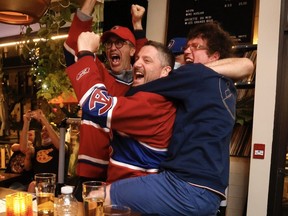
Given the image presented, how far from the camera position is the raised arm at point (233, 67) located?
1413mm

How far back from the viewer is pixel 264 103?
284 cm

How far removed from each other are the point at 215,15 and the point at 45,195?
8.99 ft

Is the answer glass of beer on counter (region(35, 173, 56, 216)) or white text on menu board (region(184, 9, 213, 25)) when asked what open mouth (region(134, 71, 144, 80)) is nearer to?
glass of beer on counter (region(35, 173, 56, 216))

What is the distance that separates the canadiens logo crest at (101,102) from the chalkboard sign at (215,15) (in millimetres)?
2309

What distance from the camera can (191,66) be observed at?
1317 millimetres

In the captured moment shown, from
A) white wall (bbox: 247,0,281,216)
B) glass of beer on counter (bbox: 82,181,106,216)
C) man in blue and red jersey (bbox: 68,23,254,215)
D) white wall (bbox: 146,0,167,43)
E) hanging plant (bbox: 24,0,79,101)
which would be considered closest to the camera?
glass of beer on counter (bbox: 82,181,106,216)

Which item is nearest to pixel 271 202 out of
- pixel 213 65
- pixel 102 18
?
pixel 213 65

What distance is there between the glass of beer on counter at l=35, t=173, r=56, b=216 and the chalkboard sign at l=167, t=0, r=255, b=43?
256cm

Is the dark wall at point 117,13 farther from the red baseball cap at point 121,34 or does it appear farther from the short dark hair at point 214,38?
the short dark hair at point 214,38

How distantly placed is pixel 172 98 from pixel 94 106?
1.02ft

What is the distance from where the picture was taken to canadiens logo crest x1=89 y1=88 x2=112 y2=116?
4.14 feet

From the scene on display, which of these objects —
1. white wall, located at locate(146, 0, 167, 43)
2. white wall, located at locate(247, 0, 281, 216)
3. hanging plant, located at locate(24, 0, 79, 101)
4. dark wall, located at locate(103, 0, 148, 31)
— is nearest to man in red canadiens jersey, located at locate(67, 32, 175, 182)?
hanging plant, located at locate(24, 0, 79, 101)

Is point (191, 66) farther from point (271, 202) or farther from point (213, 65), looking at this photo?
point (271, 202)

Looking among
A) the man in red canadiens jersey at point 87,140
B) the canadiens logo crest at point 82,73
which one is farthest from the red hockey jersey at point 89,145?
the canadiens logo crest at point 82,73
